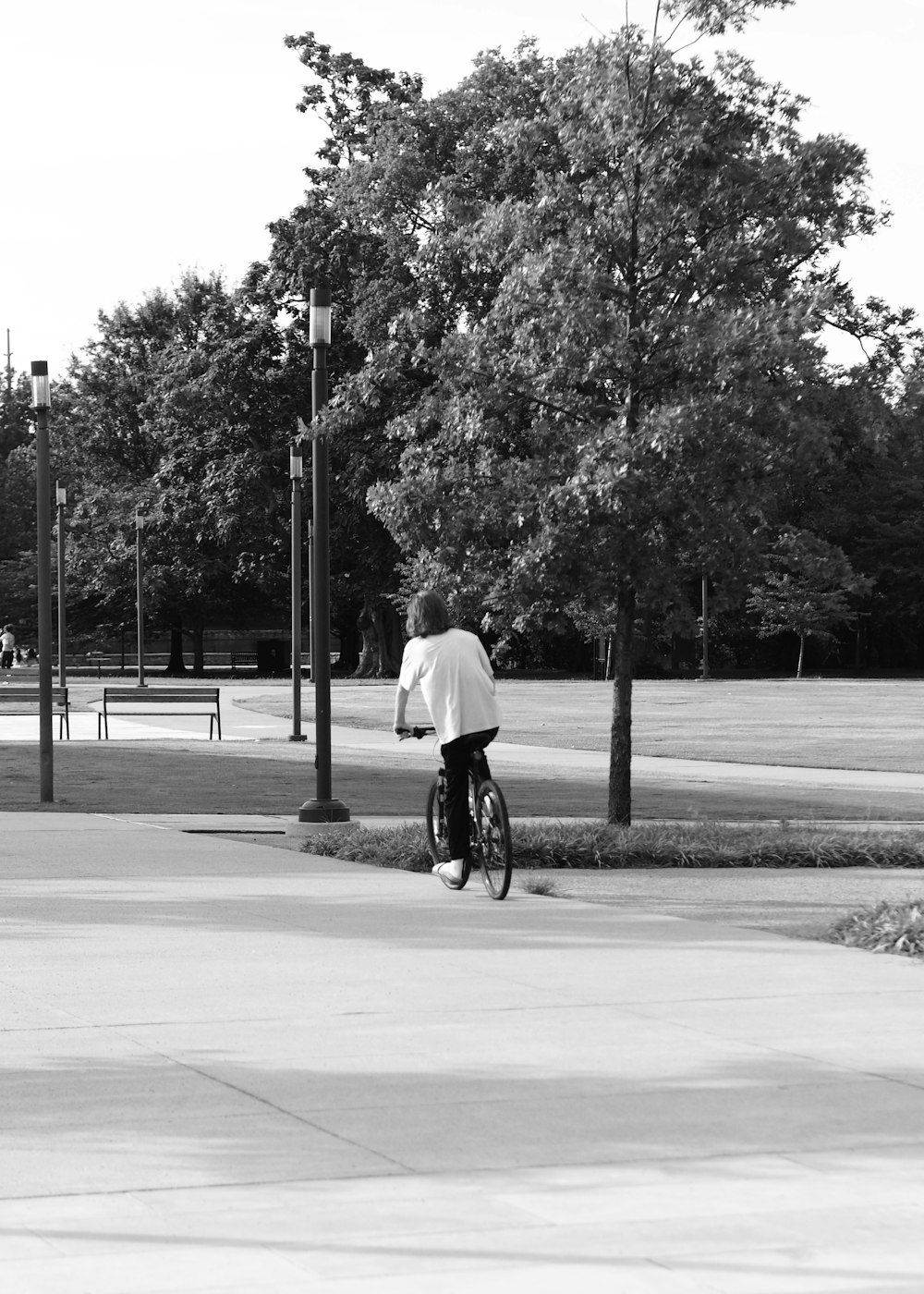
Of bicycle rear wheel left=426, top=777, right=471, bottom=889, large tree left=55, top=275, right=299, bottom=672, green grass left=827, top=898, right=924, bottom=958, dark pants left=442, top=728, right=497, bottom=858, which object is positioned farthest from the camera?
large tree left=55, top=275, right=299, bottom=672

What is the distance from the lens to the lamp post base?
1552cm

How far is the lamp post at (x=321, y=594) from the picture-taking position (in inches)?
613

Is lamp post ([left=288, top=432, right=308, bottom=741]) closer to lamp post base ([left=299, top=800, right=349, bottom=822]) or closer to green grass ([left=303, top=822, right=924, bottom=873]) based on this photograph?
lamp post base ([left=299, top=800, right=349, bottom=822])

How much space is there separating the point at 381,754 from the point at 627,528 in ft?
43.2

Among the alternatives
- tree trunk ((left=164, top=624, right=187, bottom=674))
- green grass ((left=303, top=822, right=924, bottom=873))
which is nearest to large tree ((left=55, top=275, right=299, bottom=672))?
tree trunk ((left=164, top=624, right=187, bottom=674))

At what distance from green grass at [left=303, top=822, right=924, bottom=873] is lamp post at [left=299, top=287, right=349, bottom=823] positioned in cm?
181

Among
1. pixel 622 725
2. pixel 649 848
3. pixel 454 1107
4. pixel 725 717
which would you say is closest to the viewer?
pixel 454 1107

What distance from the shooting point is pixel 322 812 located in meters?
15.5

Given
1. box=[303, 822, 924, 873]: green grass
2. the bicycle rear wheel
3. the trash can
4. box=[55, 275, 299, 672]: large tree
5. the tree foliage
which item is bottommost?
box=[303, 822, 924, 873]: green grass

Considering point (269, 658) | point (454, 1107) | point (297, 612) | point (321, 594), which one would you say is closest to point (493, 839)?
point (454, 1107)

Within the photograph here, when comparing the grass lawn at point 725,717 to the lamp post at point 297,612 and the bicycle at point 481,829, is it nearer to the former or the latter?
the lamp post at point 297,612

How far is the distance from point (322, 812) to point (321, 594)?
200cm

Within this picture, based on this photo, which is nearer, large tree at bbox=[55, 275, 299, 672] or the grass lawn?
the grass lawn

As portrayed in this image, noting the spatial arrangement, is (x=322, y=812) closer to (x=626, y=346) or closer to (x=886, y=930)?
(x=626, y=346)
